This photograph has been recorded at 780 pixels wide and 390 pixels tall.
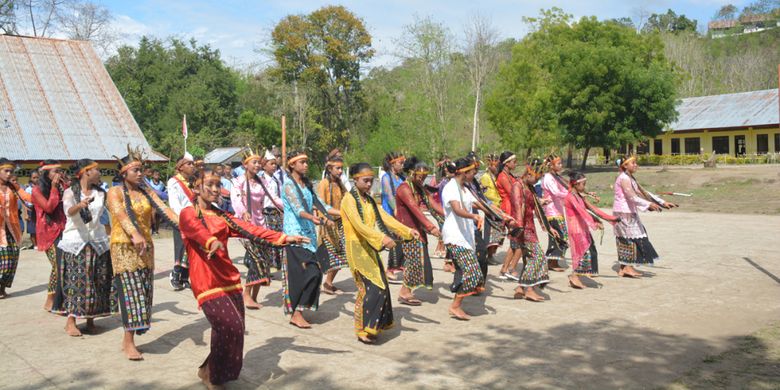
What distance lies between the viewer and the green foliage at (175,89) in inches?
1596

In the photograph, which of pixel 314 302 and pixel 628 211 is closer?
pixel 314 302

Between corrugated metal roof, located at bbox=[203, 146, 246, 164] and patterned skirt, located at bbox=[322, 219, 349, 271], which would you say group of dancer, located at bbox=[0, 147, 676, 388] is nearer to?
patterned skirt, located at bbox=[322, 219, 349, 271]

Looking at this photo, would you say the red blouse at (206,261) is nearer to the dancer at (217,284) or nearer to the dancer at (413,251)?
the dancer at (217,284)

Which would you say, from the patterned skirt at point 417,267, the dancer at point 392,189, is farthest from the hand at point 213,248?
the dancer at point 392,189

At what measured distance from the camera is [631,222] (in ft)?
29.7

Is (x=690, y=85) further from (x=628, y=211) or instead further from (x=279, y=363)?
(x=279, y=363)

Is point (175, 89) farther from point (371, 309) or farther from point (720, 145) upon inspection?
point (371, 309)

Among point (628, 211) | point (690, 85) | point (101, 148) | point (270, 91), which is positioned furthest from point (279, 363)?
point (690, 85)

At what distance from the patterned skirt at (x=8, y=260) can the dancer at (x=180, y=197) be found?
1.99 meters

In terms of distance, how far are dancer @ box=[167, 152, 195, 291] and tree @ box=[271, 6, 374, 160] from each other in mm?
32239

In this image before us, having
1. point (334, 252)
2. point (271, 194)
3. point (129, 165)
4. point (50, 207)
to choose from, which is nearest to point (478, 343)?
point (334, 252)

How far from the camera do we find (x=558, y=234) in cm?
897

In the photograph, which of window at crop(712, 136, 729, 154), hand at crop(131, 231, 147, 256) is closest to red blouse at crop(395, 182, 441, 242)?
hand at crop(131, 231, 147, 256)

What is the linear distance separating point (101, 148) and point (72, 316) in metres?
17.0
